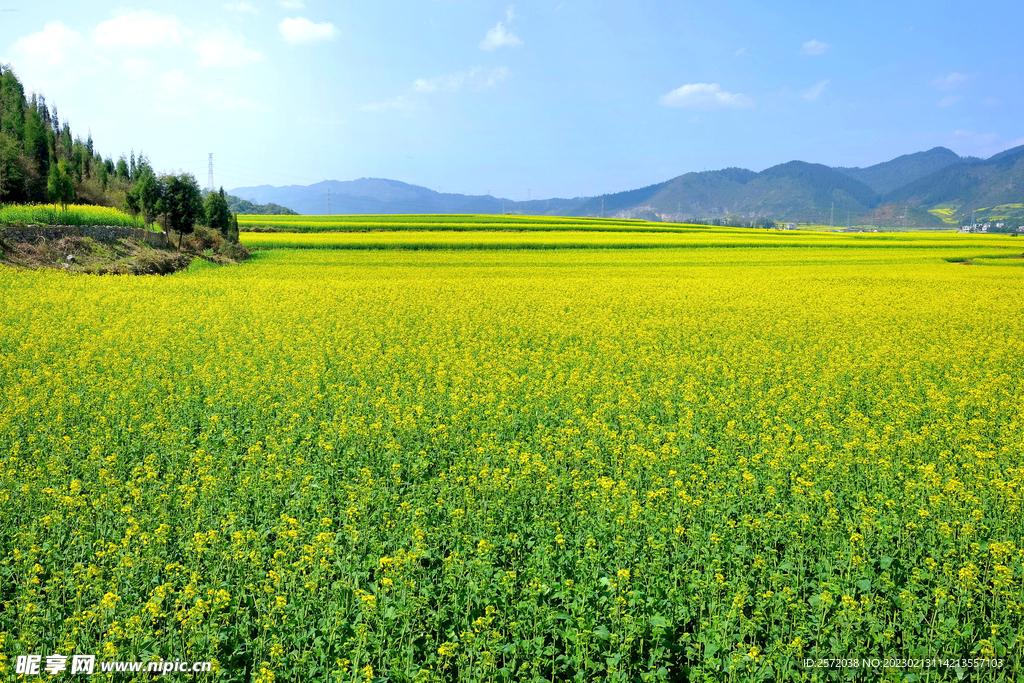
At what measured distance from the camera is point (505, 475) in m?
7.69

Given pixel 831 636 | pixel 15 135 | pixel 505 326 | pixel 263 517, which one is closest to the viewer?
pixel 831 636

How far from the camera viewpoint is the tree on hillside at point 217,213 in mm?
53781

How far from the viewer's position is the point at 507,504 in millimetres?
7289


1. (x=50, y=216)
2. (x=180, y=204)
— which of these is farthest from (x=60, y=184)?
(x=180, y=204)

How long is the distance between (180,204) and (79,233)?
41.4 feet

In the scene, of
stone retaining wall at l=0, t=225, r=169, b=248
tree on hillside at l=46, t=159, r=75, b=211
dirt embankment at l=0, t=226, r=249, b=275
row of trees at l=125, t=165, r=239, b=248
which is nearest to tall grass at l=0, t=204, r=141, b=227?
tree on hillside at l=46, t=159, r=75, b=211

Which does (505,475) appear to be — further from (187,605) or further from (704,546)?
(187,605)

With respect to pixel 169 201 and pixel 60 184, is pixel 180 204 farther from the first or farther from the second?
pixel 60 184

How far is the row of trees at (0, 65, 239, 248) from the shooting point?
39.9 m

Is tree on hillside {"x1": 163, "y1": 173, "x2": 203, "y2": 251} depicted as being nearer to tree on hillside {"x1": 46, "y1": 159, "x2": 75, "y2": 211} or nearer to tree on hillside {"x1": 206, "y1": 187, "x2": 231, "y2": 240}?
tree on hillside {"x1": 206, "y1": 187, "x2": 231, "y2": 240}

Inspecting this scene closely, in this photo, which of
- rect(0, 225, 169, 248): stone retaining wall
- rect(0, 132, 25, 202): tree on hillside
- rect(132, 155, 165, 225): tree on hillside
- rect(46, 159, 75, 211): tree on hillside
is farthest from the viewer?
rect(132, 155, 165, 225): tree on hillside

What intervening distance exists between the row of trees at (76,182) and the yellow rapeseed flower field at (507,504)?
102 ft

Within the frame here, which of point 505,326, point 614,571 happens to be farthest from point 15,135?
point 614,571

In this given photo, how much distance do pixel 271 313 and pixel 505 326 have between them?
828 centimetres
